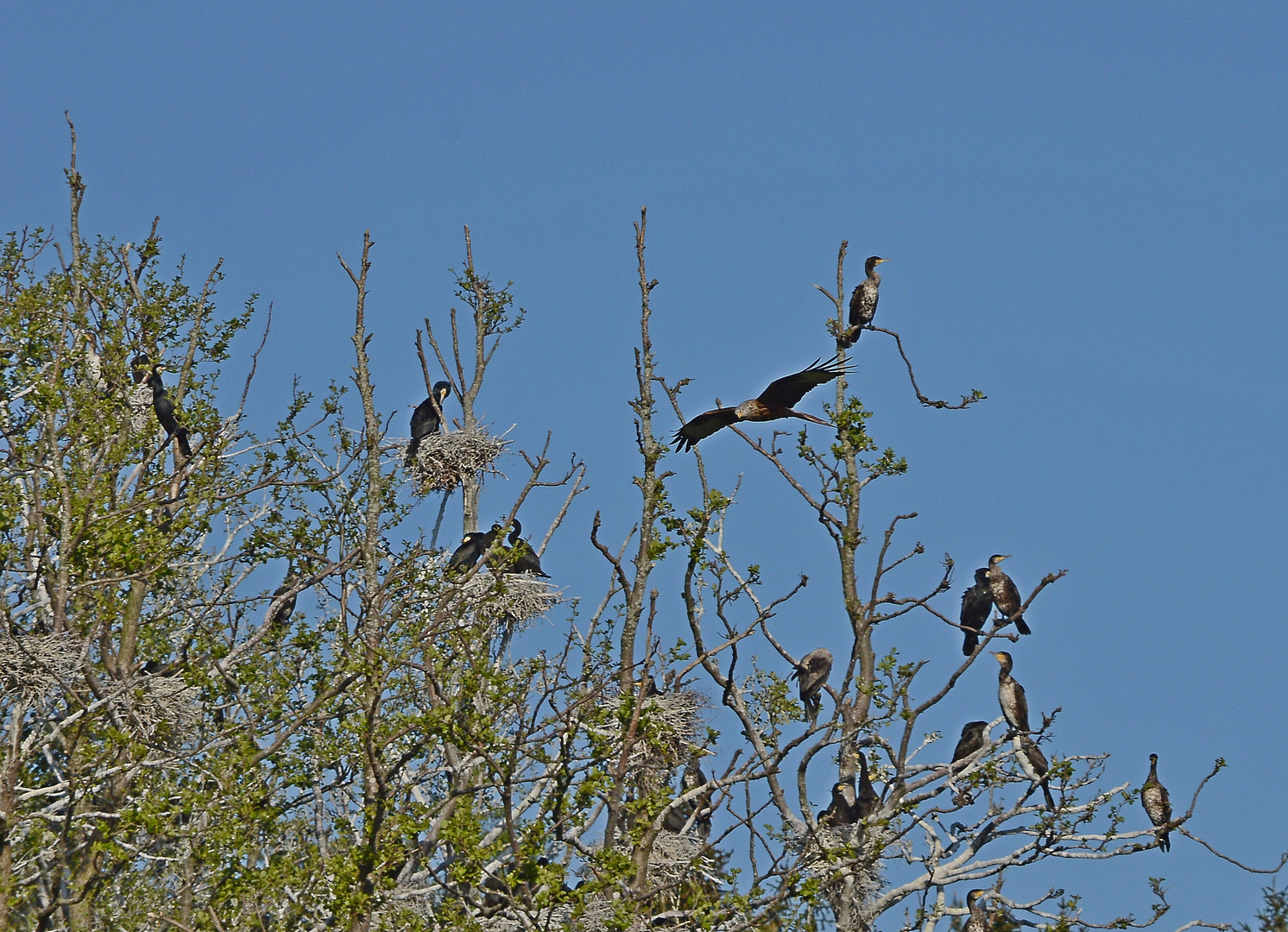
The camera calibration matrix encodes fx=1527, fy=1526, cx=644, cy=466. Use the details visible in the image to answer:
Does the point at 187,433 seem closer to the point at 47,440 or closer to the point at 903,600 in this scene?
the point at 47,440

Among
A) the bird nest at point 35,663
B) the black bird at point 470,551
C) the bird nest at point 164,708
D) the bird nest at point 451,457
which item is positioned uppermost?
the bird nest at point 451,457

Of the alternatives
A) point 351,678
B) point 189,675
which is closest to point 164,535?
point 189,675

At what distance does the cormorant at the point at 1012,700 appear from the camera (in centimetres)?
1516

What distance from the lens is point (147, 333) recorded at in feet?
47.1

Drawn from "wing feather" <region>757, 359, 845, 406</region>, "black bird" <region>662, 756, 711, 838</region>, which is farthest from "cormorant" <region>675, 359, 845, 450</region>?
"black bird" <region>662, 756, 711, 838</region>

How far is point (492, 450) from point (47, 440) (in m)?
5.48

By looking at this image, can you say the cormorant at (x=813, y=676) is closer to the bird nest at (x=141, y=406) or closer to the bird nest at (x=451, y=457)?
the bird nest at (x=451, y=457)

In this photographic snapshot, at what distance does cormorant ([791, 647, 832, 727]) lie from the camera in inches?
614

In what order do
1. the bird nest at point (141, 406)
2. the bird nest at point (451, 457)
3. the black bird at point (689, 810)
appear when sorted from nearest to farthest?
the black bird at point (689, 810) < the bird nest at point (141, 406) < the bird nest at point (451, 457)

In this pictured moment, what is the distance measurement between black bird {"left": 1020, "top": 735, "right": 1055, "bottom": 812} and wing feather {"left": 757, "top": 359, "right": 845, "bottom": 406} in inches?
146

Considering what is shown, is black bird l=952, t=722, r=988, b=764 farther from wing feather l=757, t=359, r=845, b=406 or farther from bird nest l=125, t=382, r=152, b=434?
bird nest l=125, t=382, r=152, b=434

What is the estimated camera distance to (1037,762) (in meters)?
14.1

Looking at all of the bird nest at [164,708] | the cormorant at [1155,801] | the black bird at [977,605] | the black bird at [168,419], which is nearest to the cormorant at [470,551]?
the black bird at [168,419]

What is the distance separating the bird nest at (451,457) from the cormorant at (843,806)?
206 inches
